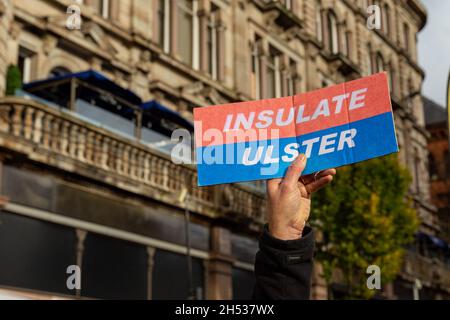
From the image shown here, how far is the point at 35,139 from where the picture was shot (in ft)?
50.1

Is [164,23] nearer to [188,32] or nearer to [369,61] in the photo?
[188,32]

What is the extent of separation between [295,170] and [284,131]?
186mm

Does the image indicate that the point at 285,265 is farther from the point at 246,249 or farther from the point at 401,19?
the point at 401,19

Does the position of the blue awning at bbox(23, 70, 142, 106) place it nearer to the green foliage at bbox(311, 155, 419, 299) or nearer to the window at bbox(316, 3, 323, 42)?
the green foliage at bbox(311, 155, 419, 299)

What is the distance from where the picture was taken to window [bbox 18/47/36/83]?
17.0 m

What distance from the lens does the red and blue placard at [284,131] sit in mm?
3033

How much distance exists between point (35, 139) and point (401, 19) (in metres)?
26.9

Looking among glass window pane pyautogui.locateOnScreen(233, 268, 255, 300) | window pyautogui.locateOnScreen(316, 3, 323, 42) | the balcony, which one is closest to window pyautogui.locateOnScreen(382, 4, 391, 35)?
window pyautogui.locateOnScreen(316, 3, 323, 42)

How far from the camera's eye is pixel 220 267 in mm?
21031

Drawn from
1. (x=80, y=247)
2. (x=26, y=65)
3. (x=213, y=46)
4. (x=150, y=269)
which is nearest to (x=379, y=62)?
(x=213, y=46)

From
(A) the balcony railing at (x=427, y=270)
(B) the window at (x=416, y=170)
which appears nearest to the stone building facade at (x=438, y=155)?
(A) the balcony railing at (x=427, y=270)

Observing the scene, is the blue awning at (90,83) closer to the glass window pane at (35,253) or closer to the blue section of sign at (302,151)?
the glass window pane at (35,253)

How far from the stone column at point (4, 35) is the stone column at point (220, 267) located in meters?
8.08
